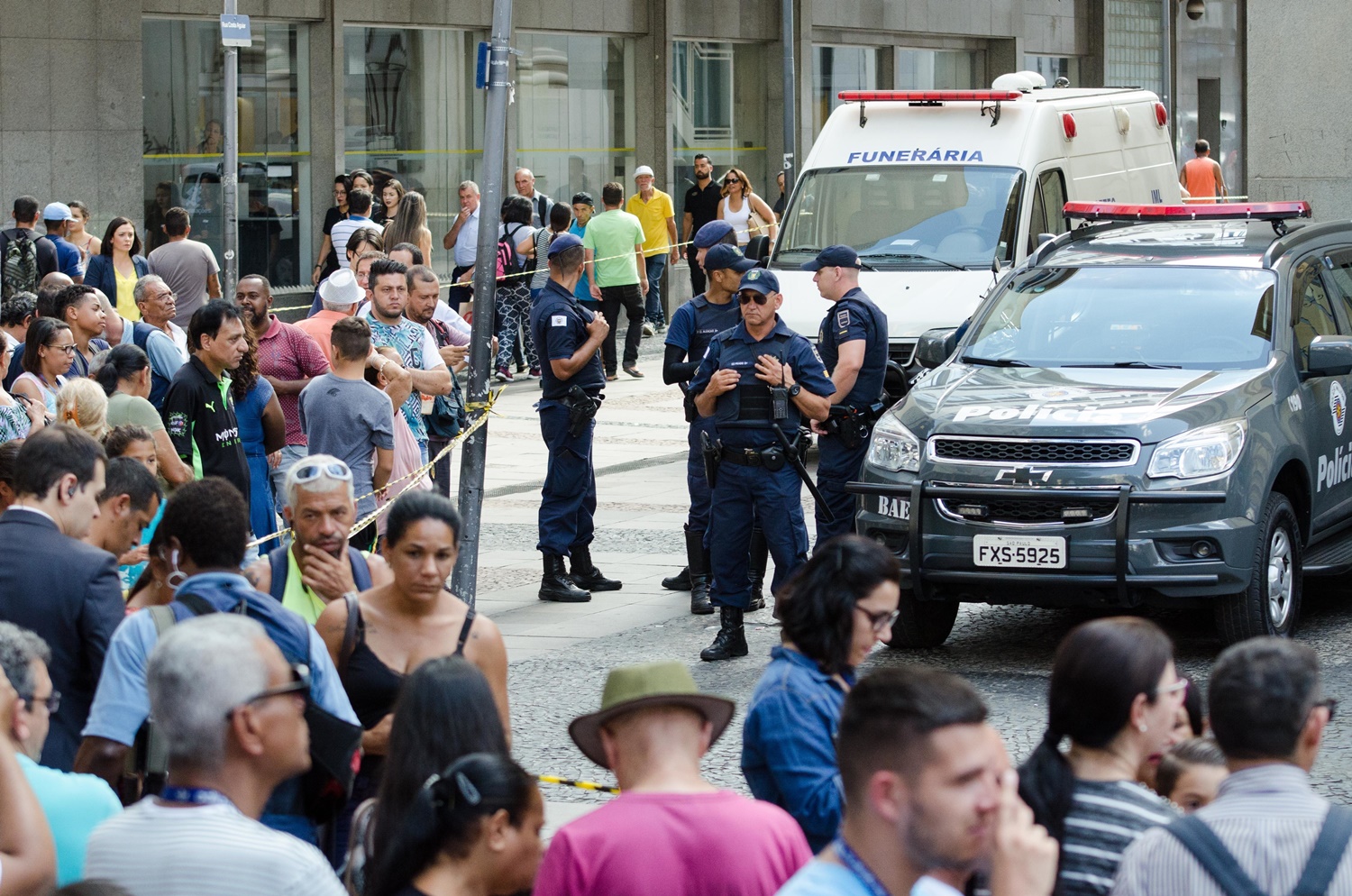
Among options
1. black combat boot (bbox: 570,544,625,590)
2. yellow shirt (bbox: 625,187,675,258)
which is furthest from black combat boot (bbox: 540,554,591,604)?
yellow shirt (bbox: 625,187,675,258)

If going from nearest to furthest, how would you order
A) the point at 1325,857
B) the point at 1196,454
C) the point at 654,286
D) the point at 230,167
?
the point at 1325,857
the point at 1196,454
the point at 230,167
the point at 654,286

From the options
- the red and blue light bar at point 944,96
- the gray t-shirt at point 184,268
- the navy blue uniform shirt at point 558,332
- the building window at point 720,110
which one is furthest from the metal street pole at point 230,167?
the building window at point 720,110

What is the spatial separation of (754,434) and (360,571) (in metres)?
3.89

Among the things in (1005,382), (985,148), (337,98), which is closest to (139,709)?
(1005,382)

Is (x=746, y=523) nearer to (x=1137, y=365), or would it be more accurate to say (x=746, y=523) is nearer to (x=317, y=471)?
(x=1137, y=365)

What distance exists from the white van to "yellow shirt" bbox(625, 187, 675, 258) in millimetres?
7984

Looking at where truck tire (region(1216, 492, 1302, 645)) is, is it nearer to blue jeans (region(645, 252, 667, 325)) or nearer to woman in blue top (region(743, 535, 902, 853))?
woman in blue top (region(743, 535, 902, 853))

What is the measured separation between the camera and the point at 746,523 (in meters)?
9.09

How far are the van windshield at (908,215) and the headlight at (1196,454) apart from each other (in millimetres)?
6560

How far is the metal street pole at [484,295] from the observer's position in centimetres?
998

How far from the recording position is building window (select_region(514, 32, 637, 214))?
85.8ft

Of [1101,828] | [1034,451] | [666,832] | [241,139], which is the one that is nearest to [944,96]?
[1034,451]

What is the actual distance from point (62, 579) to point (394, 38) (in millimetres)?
20340

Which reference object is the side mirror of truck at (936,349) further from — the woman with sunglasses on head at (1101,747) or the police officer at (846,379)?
the woman with sunglasses on head at (1101,747)
